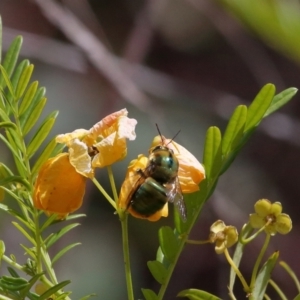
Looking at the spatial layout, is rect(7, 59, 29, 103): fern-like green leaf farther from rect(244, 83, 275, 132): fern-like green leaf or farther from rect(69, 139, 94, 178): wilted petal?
rect(244, 83, 275, 132): fern-like green leaf

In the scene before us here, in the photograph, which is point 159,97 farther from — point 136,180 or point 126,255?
point 126,255

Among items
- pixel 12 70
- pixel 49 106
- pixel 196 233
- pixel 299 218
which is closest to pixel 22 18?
pixel 49 106

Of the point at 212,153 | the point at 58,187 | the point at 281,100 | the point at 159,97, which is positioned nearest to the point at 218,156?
the point at 212,153

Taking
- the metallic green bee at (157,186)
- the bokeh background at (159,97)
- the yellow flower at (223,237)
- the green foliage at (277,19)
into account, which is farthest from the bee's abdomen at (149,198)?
the bokeh background at (159,97)

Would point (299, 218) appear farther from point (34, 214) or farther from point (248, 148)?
point (34, 214)

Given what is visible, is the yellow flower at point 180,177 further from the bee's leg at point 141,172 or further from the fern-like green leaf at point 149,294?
the fern-like green leaf at point 149,294

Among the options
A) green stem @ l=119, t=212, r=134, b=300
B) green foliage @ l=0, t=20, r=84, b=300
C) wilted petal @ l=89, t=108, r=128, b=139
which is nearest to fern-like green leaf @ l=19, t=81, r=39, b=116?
green foliage @ l=0, t=20, r=84, b=300

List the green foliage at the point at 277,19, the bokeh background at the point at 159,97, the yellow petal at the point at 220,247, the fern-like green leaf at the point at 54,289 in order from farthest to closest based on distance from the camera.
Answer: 1. the bokeh background at the point at 159,97
2. the green foliage at the point at 277,19
3. the yellow petal at the point at 220,247
4. the fern-like green leaf at the point at 54,289
